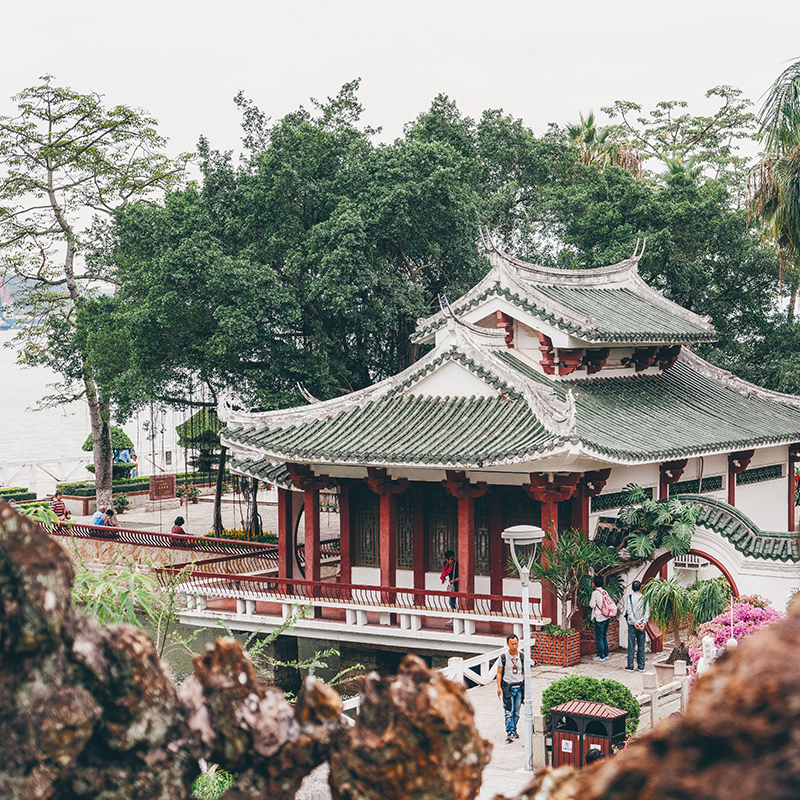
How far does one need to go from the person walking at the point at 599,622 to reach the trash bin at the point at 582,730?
6002mm

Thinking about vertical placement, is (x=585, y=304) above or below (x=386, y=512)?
above

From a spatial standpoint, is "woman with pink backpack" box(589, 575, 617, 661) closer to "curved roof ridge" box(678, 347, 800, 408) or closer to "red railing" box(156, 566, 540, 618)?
"red railing" box(156, 566, 540, 618)

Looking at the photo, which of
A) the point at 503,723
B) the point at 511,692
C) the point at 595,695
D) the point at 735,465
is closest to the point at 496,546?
the point at 503,723

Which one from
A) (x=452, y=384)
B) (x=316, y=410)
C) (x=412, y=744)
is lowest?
(x=412, y=744)

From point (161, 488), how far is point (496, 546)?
26.4m

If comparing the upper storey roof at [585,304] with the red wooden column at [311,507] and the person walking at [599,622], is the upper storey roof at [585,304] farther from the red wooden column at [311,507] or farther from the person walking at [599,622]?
the person walking at [599,622]

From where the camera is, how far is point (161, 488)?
144 ft

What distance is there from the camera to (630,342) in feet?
73.5

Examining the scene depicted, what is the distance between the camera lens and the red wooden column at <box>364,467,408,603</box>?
68.7 feet

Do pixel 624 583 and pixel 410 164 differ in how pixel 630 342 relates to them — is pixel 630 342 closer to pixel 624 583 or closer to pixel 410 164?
pixel 624 583

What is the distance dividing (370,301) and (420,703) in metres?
25.7

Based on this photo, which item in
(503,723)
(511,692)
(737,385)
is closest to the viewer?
(511,692)

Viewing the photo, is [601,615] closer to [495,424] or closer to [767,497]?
[495,424]

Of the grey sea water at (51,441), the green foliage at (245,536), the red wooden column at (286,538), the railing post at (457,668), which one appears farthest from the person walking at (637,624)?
the grey sea water at (51,441)
